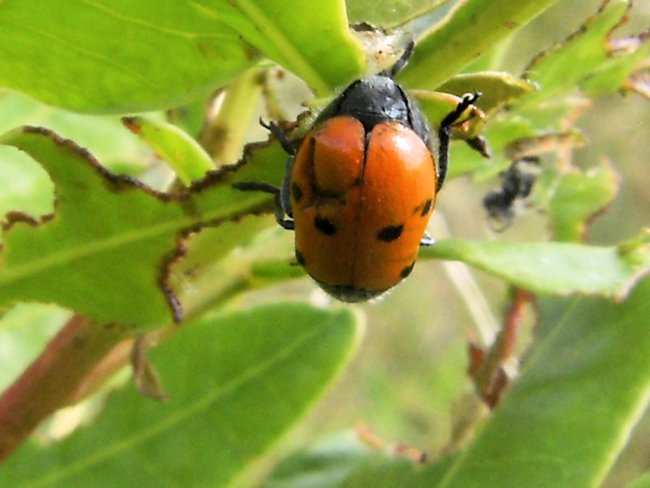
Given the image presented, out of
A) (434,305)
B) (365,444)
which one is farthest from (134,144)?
(434,305)

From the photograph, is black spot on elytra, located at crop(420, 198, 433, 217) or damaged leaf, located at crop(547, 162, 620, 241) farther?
damaged leaf, located at crop(547, 162, 620, 241)

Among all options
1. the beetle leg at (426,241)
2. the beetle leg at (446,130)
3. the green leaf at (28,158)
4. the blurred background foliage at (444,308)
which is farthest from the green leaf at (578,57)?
the blurred background foliage at (444,308)

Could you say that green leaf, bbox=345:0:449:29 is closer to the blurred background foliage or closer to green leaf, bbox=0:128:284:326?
green leaf, bbox=0:128:284:326

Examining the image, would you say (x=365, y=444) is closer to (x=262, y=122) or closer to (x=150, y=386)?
(x=150, y=386)

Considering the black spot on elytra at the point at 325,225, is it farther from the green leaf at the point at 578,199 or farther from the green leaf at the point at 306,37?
the green leaf at the point at 578,199

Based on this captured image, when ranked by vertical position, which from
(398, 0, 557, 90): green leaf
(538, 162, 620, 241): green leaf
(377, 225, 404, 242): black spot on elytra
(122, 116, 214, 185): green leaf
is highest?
(122, 116, 214, 185): green leaf

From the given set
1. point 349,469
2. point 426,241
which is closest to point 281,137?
point 426,241

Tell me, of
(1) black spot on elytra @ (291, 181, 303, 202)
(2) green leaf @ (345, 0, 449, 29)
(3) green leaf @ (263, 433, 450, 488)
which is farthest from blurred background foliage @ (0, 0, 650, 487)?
(2) green leaf @ (345, 0, 449, 29)
